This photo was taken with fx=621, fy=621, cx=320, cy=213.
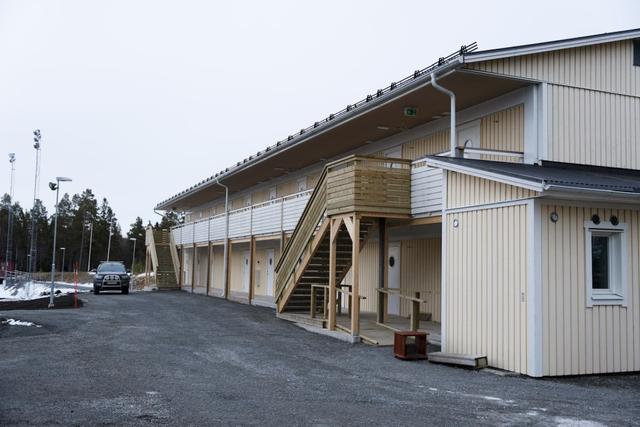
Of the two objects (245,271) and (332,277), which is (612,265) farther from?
(245,271)

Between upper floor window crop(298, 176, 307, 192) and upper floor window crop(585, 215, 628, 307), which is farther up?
upper floor window crop(298, 176, 307, 192)

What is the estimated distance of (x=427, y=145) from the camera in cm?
1677

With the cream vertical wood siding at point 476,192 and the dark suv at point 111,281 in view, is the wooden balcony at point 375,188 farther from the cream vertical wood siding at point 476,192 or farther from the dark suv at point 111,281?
the dark suv at point 111,281

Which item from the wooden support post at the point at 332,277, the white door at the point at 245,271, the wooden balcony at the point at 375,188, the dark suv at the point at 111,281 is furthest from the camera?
the white door at the point at 245,271

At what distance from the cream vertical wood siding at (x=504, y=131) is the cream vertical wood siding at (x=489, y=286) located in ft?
8.23

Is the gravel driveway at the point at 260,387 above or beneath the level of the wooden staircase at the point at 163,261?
beneath

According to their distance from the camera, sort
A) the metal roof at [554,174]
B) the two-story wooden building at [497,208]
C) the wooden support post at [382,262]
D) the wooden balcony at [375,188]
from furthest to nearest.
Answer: the wooden support post at [382,262]
the wooden balcony at [375,188]
the two-story wooden building at [497,208]
the metal roof at [554,174]

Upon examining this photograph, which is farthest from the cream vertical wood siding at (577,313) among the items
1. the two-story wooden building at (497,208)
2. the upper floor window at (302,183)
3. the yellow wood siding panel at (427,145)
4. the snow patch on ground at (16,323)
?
the upper floor window at (302,183)

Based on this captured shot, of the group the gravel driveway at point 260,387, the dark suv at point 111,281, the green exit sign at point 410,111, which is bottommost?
the gravel driveway at point 260,387

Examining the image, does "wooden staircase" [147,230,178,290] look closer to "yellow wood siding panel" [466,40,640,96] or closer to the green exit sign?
the green exit sign

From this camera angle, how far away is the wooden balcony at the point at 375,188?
14045 millimetres

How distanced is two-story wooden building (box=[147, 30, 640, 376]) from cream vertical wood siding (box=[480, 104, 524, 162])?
0.03m

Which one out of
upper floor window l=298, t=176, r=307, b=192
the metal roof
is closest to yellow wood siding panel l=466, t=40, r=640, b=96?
the metal roof

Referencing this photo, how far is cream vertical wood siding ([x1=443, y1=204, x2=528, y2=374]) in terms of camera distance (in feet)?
34.2
